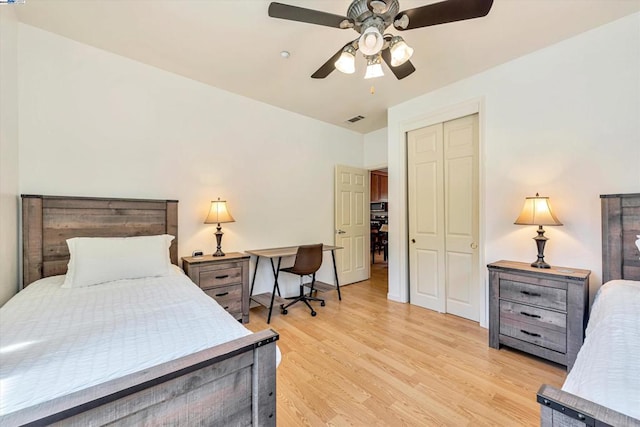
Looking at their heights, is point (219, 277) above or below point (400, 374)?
above

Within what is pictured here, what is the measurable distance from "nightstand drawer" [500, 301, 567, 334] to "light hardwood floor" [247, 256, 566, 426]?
12.4 inches

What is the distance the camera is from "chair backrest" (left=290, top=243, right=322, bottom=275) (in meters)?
3.21

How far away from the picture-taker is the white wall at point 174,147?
7.64 feet

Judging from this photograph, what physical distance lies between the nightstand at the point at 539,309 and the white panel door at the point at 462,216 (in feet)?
1.96

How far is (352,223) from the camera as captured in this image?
4.73 meters

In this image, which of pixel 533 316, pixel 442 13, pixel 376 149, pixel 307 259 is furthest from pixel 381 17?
pixel 376 149

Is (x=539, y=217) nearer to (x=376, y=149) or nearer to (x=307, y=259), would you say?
(x=307, y=259)

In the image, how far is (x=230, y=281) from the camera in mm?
2953

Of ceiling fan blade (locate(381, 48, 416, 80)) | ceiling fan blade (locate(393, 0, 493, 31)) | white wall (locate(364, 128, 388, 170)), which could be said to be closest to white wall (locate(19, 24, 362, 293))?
white wall (locate(364, 128, 388, 170))

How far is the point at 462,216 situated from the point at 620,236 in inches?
50.2

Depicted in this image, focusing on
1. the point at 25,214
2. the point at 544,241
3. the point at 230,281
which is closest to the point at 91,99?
the point at 25,214

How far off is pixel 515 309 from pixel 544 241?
2.11ft

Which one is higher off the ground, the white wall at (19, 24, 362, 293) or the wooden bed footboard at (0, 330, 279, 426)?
the white wall at (19, 24, 362, 293)

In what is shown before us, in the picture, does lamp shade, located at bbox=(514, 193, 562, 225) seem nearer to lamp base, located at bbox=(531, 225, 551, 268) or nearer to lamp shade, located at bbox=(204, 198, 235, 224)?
lamp base, located at bbox=(531, 225, 551, 268)
